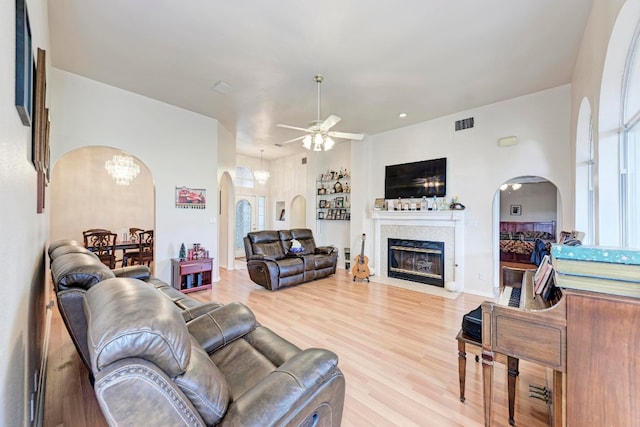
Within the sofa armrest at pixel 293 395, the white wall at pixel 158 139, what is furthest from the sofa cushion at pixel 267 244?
the sofa armrest at pixel 293 395

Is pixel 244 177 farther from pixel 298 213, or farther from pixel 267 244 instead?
pixel 267 244

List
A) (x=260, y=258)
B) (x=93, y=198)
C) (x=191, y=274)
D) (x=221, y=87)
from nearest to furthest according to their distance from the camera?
1. (x=221, y=87)
2. (x=191, y=274)
3. (x=260, y=258)
4. (x=93, y=198)

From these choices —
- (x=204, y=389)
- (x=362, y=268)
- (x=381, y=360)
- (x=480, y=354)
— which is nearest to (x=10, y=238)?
(x=204, y=389)

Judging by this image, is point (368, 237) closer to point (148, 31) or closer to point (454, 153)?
point (454, 153)

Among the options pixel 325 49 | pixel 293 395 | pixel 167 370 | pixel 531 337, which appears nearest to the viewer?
pixel 167 370

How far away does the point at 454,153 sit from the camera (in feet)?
15.8

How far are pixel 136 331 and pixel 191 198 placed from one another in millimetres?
4484

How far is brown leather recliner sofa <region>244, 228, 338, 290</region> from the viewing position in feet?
15.3

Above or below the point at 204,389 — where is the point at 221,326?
below

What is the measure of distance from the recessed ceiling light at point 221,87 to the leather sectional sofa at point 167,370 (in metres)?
2.90

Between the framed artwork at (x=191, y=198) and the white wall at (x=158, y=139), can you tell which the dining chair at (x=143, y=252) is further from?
the framed artwork at (x=191, y=198)

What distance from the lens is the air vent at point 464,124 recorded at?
182 inches

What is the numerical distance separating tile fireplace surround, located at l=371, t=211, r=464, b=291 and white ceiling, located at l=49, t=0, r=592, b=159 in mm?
1945

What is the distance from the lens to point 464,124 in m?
4.68
